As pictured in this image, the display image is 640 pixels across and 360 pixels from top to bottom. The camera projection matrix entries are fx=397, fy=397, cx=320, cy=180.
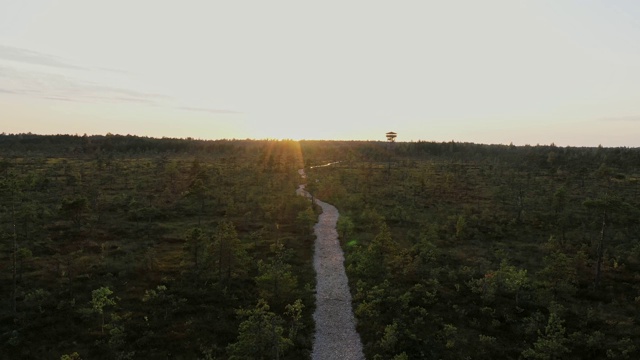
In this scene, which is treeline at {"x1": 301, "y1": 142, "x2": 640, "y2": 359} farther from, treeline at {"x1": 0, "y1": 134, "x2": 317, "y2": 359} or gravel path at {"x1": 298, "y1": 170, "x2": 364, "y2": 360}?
treeline at {"x1": 0, "y1": 134, "x2": 317, "y2": 359}

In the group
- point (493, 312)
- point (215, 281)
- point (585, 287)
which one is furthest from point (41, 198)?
point (585, 287)

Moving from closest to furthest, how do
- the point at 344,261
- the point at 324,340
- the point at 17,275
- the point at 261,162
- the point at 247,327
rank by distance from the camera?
the point at 247,327, the point at 324,340, the point at 17,275, the point at 344,261, the point at 261,162

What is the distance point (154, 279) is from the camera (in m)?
32.3

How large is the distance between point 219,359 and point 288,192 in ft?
154

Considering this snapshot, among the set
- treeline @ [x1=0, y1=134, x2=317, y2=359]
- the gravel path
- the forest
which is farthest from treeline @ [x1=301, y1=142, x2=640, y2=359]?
treeline @ [x1=0, y1=134, x2=317, y2=359]

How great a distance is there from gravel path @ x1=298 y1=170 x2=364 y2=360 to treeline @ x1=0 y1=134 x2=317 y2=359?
2.98 feet

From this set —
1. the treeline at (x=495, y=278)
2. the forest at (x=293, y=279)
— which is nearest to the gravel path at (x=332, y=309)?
the forest at (x=293, y=279)

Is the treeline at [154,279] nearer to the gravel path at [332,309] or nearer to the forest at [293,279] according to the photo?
the forest at [293,279]

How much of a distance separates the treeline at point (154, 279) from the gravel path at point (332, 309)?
91 cm

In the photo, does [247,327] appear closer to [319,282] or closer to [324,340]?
[324,340]

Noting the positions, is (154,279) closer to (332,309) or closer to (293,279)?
(293,279)

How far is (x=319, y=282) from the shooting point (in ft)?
108

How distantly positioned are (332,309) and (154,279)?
1495 cm

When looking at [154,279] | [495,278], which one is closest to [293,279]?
[154,279]
